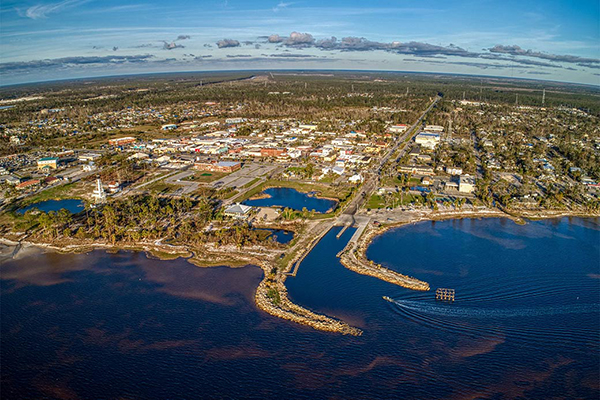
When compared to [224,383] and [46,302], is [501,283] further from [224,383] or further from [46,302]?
[46,302]

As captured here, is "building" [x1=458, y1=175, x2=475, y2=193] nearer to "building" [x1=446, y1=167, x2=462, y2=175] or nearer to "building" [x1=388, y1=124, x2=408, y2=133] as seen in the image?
"building" [x1=446, y1=167, x2=462, y2=175]

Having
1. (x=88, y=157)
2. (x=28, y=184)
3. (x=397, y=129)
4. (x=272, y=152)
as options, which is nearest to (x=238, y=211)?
(x=272, y=152)

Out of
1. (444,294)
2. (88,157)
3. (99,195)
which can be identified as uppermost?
(88,157)

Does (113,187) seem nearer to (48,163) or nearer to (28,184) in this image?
(28,184)

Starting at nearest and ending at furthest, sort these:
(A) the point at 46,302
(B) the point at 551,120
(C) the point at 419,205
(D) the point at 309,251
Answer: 1. (A) the point at 46,302
2. (D) the point at 309,251
3. (C) the point at 419,205
4. (B) the point at 551,120

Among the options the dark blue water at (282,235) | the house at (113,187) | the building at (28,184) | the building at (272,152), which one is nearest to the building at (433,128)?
the building at (272,152)

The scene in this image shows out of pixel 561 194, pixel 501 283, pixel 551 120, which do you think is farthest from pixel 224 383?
pixel 551 120
